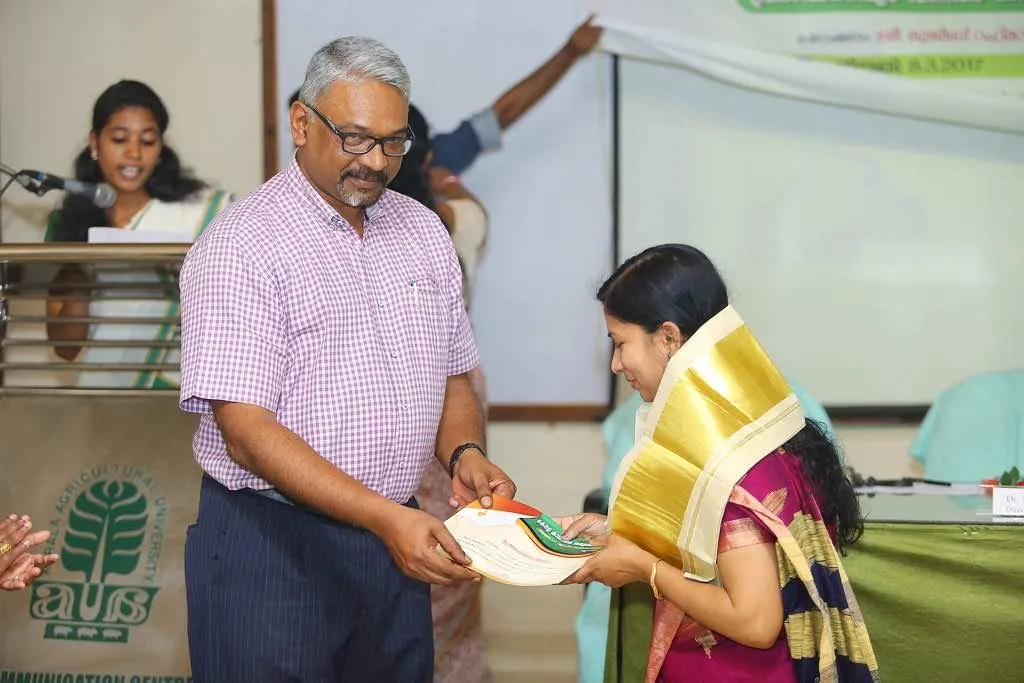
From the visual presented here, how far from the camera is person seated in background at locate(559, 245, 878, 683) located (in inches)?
64.6

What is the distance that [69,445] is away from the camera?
3139 mm

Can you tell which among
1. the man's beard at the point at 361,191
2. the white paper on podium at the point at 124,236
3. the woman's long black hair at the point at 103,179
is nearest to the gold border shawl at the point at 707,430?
the man's beard at the point at 361,191

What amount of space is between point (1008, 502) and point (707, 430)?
3.06ft

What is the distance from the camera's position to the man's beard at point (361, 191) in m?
1.86

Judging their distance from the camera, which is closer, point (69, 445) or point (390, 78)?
point (390, 78)

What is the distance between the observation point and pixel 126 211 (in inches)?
133

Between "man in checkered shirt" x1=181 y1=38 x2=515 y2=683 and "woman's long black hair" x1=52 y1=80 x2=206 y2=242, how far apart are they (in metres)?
1.64

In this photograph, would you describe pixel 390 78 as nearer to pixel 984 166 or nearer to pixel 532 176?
pixel 532 176

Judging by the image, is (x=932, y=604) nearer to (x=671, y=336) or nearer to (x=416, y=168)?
(x=671, y=336)

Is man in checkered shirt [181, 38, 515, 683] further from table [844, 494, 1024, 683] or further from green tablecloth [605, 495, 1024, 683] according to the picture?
table [844, 494, 1024, 683]

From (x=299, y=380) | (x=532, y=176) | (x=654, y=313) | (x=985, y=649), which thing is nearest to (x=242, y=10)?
(x=532, y=176)

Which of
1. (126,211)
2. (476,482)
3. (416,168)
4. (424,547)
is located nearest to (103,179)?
(126,211)

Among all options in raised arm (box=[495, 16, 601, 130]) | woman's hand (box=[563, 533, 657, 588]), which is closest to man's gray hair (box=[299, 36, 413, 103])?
woman's hand (box=[563, 533, 657, 588])

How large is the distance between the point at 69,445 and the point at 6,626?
562 millimetres
